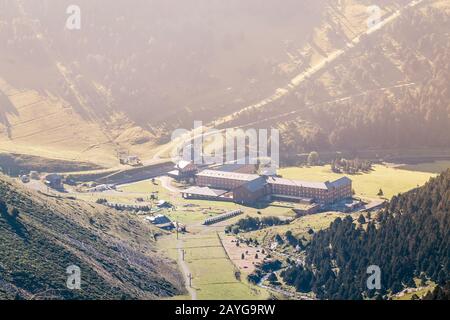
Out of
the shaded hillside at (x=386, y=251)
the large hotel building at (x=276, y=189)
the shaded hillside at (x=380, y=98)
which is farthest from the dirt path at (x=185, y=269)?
the shaded hillside at (x=380, y=98)

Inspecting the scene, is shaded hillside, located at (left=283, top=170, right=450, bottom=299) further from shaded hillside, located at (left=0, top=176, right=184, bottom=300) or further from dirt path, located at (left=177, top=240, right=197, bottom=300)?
shaded hillside, located at (left=0, top=176, right=184, bottom=300)

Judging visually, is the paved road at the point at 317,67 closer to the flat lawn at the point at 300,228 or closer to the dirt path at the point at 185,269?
the flat lawn at the point at 300,228

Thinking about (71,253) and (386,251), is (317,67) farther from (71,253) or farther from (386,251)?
(71,253)

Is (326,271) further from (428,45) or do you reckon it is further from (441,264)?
(428,45)

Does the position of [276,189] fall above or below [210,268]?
above

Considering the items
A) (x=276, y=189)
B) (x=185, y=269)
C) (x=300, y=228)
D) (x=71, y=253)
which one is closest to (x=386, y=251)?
(x=300, y=228)

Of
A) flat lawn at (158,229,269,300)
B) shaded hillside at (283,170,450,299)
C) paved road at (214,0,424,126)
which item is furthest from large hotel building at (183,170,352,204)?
paved road at (214,0,424,126)

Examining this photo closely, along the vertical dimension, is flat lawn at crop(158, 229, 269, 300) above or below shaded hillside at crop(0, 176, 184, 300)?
below
